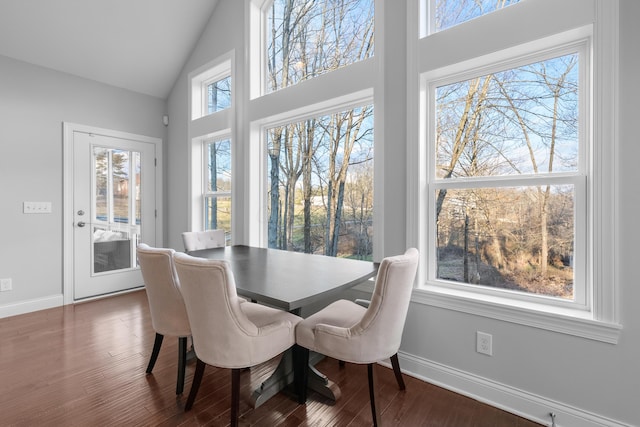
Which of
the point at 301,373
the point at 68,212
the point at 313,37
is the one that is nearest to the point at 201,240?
the point at 301,373

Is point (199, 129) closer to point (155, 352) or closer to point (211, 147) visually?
point (211, 147)

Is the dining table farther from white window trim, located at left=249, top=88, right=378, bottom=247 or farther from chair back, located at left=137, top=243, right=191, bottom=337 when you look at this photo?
white window trim, located at left=249, top=88, right=378, bottom=247

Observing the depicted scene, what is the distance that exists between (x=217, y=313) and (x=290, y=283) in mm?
413

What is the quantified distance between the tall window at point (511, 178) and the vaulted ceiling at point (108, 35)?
325cm

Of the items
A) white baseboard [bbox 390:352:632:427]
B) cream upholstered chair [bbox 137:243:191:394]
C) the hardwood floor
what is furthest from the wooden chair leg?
cream upholstered chair [bbox 137:243:191:394]

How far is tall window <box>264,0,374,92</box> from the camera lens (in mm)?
2574

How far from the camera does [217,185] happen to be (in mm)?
3854

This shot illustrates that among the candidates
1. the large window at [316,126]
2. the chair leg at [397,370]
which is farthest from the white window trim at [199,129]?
the chair leg at [397,370]

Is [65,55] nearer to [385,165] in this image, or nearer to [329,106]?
[329,106]

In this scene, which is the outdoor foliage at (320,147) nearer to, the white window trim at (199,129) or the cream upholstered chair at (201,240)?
the cream upholstered chair at (201,240)

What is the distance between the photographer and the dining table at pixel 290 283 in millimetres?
1434

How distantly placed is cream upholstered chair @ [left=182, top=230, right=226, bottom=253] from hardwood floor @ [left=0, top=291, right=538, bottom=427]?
0.85 metres

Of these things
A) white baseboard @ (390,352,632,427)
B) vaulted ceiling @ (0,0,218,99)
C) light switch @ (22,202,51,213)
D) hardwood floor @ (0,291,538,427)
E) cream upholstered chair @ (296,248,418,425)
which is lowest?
hardwood floor @ (0,291,538,427)

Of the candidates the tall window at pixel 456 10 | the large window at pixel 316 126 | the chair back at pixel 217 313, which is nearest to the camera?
the chair back at pixel 217 313
